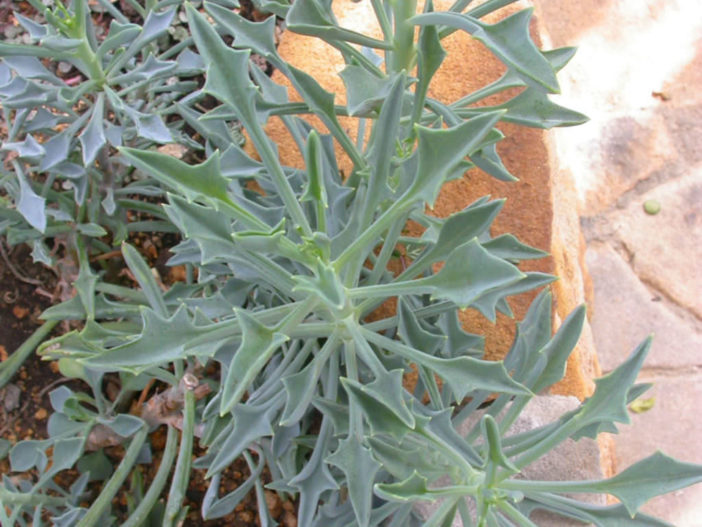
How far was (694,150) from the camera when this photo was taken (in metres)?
2.36

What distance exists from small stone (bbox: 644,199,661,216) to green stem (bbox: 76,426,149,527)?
1800 millimetres

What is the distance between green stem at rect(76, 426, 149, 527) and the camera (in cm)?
111

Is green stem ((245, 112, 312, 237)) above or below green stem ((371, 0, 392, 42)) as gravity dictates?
below

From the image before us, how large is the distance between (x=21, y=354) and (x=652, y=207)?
1.94 metres

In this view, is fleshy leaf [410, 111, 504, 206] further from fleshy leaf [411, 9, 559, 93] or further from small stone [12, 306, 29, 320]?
small stone [12, 306, 29, 320]

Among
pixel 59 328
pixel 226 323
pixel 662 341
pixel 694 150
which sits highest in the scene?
pixel 226 323

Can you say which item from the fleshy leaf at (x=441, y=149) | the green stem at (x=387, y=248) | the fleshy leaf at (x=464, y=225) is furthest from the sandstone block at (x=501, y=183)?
the fleshy leaf at (x=441, y=149)

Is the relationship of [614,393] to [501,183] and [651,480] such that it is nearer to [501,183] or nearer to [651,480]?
[651,480]

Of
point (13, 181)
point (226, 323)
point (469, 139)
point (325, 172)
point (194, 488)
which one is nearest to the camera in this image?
point (469, 139)

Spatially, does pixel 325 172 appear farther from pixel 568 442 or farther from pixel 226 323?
pixel 568 442

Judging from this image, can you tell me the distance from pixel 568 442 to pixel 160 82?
997 mm

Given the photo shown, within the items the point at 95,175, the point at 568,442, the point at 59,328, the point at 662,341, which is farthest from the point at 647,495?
the point at 662,341

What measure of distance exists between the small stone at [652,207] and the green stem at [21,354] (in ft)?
6.11

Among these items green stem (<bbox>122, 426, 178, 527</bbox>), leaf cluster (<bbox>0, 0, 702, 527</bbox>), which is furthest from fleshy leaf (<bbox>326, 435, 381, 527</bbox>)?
green stem (<bbox>122, 426, 178, 527</bbox>)
